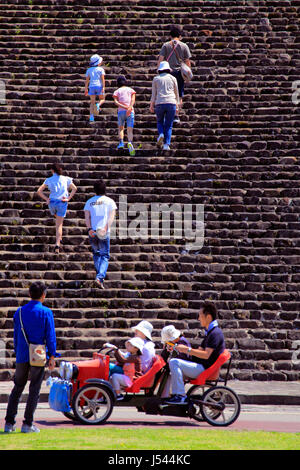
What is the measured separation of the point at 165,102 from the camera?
18.2 meters

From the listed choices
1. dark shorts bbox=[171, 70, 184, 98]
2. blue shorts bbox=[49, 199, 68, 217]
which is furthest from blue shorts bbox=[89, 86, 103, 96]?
blue shorts bbox=[49, 199, 68, 217]

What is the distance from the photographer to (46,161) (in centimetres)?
1841

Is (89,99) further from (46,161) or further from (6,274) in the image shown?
(6,274)

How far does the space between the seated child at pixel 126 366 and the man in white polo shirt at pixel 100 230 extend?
15.0 ft

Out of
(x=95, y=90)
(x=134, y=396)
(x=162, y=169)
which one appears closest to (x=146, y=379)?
(x=134, y=396)

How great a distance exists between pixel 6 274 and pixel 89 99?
21.2 ft

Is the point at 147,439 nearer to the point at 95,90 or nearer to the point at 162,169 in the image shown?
the point at 162,169

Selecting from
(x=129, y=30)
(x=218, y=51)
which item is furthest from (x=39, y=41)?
(x=218, y=51)

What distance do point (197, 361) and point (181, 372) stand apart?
0.26 metres

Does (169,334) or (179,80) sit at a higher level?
(179,80)

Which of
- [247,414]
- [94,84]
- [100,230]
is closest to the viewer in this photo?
[247,414]

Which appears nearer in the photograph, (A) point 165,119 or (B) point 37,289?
(B) point 37,289

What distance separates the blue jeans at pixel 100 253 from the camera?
15.0 meters

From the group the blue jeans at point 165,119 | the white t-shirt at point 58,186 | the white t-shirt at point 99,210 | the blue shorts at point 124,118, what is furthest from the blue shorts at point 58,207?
the blue jeans at point 165,119
